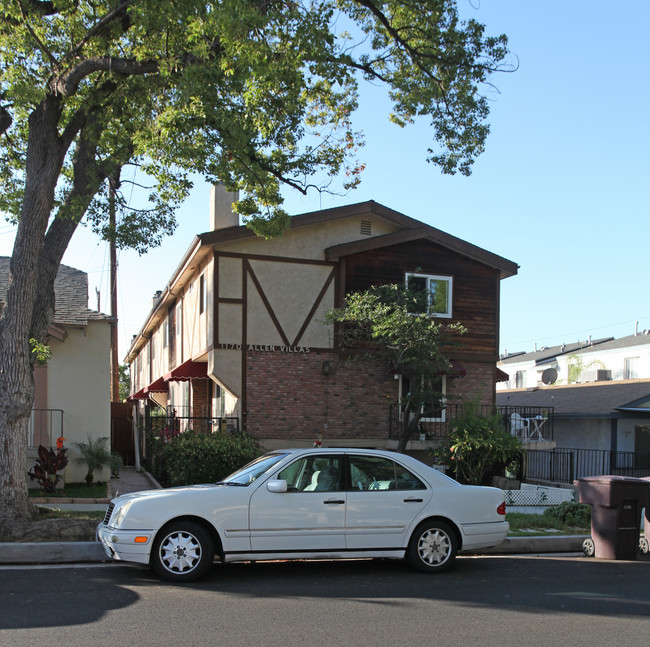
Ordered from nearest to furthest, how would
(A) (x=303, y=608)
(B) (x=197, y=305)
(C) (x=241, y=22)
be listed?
(A) (x=303, y=608), (C) (x=241, y=22), (B) (x=197, y=305)

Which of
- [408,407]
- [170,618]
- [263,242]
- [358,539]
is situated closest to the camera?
[170,618]

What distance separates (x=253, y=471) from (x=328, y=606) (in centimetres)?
206

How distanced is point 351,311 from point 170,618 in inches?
470

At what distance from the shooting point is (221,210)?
65.6 ft

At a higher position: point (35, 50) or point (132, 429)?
point (35, 50)

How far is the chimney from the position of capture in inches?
784

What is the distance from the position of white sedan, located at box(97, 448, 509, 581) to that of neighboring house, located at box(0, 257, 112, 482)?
24.3 feet

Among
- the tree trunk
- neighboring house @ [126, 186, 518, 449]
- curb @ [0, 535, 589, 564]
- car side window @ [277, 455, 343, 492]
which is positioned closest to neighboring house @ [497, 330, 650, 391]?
neighboring house @ [126, 186, 518, 449]

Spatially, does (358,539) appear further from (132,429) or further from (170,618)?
(132,429)

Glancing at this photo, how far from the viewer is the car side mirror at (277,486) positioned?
25.5ft

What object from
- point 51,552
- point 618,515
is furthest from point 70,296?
point 618,515

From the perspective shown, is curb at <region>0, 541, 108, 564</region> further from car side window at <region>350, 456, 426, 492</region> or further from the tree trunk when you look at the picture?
Result: car side window at <region>350, 456, 426, 492</region>

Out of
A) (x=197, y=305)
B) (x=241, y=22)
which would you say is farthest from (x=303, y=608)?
(x=197, y=305)

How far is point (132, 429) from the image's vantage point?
21578 millimetres
